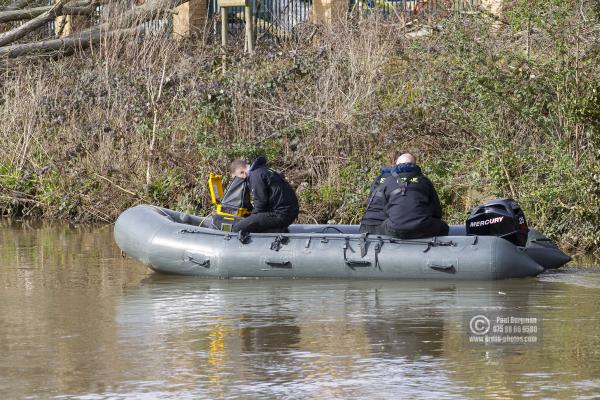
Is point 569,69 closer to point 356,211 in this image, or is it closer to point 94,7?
point 356,211

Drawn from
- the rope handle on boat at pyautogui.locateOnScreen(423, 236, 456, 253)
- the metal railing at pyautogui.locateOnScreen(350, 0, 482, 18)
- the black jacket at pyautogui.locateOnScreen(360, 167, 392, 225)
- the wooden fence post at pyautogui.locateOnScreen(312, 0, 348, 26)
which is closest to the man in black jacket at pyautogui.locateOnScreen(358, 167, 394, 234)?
the black jacket at pyautogui.locateOnScreen(360, 167, 392, 225)

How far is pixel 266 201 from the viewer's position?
12.0m

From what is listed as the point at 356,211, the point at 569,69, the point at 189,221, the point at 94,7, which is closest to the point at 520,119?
the point at 569,69

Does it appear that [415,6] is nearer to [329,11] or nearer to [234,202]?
[329,11]

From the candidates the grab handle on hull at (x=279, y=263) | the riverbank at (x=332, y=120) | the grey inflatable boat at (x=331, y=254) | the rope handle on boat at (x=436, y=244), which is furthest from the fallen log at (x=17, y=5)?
the rope handle on boat at (x=436, y=244)

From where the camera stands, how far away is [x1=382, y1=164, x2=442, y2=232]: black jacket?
37.3ft

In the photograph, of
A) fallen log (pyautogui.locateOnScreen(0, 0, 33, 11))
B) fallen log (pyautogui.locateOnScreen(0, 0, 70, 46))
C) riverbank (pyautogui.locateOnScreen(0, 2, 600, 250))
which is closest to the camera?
riverbank (pyautogui.locateOnScreen(0, 2, 600, 250))

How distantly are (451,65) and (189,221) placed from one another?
4.32 meters

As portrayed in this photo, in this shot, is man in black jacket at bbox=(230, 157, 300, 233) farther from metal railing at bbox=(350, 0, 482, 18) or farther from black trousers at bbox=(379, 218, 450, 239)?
metal railing at bbox=(350, 0, 482, 18)

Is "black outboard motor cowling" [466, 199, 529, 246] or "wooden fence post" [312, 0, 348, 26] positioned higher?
"wooden fence post" [312, 0, 348, 26]

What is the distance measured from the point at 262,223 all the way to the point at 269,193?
11.5 inches

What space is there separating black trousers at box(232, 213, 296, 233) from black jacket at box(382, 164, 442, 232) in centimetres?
110

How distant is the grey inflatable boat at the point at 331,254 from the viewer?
11297 millimetres

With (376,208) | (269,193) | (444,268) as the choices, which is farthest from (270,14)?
(444,268)
